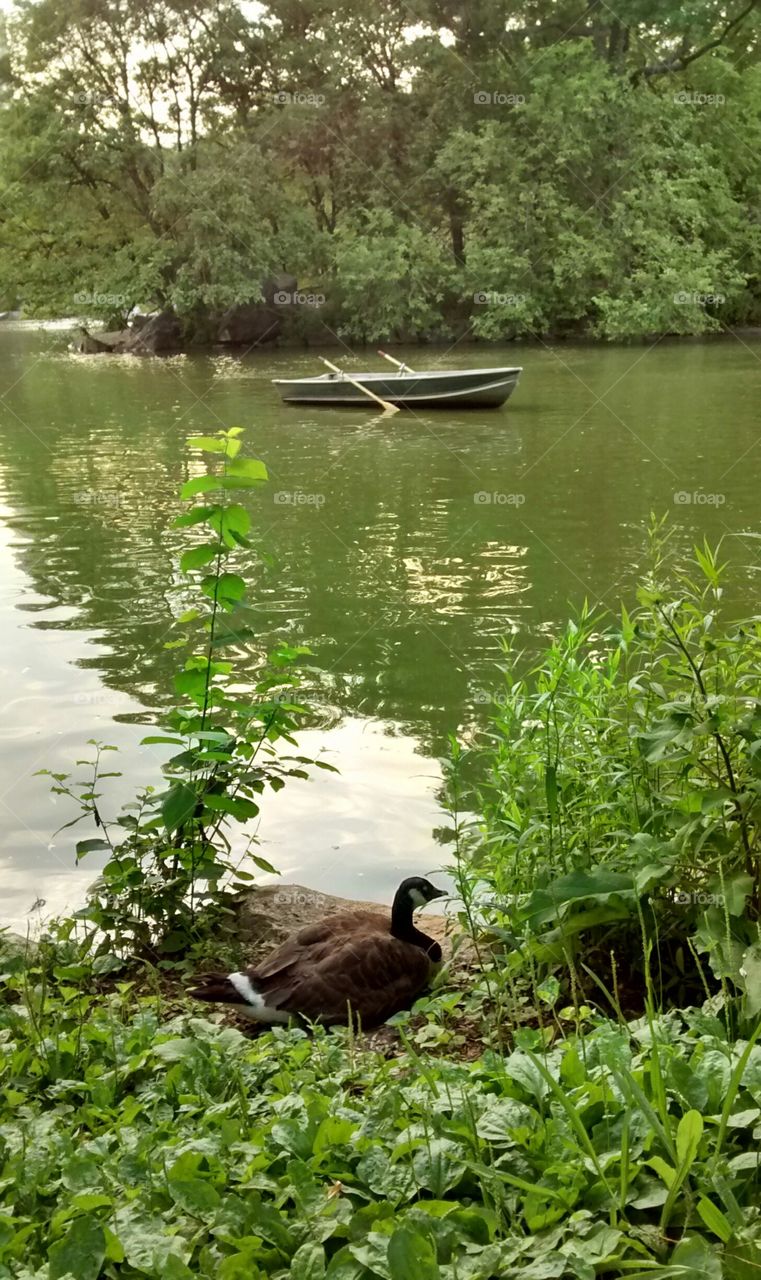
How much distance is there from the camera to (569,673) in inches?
112

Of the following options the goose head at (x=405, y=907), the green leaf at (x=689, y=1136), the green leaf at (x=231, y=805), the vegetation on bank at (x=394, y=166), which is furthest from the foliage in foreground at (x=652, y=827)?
the vegetation on bank at (x=394, y=166)

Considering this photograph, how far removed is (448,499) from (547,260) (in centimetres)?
1837

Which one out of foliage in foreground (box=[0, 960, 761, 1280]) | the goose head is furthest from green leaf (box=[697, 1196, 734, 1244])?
the goose head

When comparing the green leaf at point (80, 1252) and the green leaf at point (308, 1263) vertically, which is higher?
the green leaf at point (308, 1263)

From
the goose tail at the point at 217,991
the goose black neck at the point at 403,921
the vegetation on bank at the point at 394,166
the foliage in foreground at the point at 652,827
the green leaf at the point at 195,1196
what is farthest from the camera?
the vegetation on bank at the point at 394,166

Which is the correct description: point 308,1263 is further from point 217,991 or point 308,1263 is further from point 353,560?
point 353,560

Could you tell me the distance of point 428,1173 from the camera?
1435mm

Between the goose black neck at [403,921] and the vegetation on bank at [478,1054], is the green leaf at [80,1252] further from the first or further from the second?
the goose black neck at [403,921]

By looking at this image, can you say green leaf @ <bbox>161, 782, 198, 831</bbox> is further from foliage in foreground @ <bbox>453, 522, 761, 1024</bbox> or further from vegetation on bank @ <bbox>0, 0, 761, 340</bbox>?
vegetation on bank @ <bbox>0, 0, 761, 340</bbox>

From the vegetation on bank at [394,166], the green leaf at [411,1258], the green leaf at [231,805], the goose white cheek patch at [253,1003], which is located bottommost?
the goose white cheek patch at [253,1003]

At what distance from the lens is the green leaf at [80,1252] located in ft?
4.42

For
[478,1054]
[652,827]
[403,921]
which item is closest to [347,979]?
[403,921]

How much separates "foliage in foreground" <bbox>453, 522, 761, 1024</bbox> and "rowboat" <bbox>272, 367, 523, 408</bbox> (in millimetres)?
10265

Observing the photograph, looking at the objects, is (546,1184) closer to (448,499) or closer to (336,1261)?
(336,1261)
